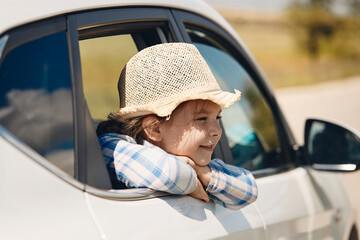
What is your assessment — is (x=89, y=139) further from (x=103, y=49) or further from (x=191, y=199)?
(x=103, y=49)

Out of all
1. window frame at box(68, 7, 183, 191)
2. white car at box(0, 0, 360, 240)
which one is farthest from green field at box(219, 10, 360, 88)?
window frame at box(68, 7, 183, 191)

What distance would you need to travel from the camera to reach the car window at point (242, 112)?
105 inches

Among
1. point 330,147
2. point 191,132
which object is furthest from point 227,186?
point 330,147

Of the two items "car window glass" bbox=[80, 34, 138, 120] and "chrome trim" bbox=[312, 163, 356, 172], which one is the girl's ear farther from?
"chrome trim" bbox=[312, 163, 356, 172]

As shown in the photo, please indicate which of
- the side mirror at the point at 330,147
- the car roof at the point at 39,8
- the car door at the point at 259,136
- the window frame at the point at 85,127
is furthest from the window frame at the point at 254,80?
the window frame at the point at 85,127

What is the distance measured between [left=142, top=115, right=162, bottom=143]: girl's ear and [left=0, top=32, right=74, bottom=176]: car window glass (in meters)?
0.43

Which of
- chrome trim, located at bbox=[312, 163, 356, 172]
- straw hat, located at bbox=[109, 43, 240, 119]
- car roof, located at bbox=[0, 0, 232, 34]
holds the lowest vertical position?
chrome trim, located at bbox=[312, 163, 356, 172]

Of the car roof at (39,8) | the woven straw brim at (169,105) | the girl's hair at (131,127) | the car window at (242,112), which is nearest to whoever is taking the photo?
the car roof at (39,8)

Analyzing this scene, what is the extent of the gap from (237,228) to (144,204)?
50 cm

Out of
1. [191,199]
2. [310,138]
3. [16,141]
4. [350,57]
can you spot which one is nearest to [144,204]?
[191,199]

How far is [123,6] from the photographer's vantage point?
2102 millimetres

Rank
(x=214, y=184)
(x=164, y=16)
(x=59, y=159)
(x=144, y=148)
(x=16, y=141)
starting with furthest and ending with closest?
(x=164, y=16)
(x=214, y=184)
(x=144, y=148)
(x=59, y=159)
(x=16, y=141)

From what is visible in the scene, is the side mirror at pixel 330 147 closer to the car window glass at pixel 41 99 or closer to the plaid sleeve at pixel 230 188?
the plaid sleeve at pixel 230 188

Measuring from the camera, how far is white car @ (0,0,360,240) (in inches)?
58.0
